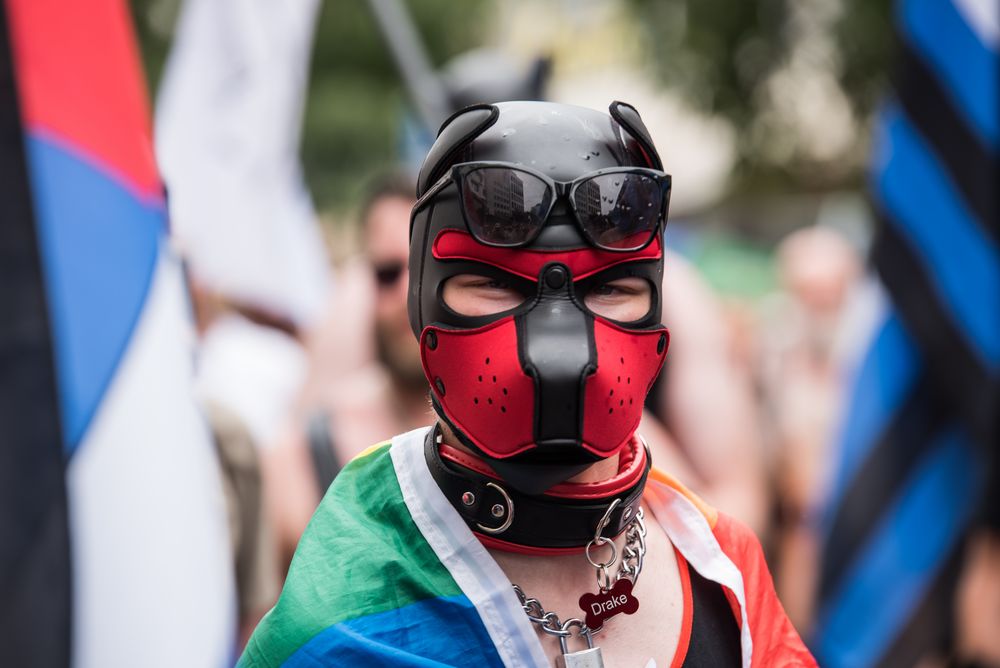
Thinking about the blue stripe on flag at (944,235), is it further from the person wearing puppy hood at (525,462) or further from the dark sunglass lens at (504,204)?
the dark sunglass lens at (504,204)

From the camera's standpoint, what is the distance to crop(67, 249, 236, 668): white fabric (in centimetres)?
275

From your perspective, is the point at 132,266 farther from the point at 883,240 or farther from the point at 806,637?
the point at 806,637

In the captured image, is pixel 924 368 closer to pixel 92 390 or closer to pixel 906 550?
pixel 906 550

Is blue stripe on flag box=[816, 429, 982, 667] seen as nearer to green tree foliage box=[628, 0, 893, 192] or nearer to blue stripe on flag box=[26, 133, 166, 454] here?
blue stripe on flag box=[26, 133, 166, 454]

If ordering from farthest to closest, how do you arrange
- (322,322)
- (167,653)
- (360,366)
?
(322,322) → (360,366) → (167,653)

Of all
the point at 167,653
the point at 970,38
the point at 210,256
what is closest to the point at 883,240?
the point at 970,38

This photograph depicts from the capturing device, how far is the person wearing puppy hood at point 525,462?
66.2 inches

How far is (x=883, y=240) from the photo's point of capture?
477 cm

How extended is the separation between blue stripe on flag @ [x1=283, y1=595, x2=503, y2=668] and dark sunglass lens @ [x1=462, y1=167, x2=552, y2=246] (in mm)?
541

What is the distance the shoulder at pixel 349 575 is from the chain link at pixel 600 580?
13cm

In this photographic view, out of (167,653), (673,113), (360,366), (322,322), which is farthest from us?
(673,113)

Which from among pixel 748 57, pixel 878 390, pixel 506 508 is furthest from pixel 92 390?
pixel 748 57

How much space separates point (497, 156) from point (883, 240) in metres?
3.41

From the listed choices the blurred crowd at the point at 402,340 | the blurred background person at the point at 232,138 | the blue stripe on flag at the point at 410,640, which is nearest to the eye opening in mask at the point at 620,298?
the blue stripe on flag at the point at 410,640
